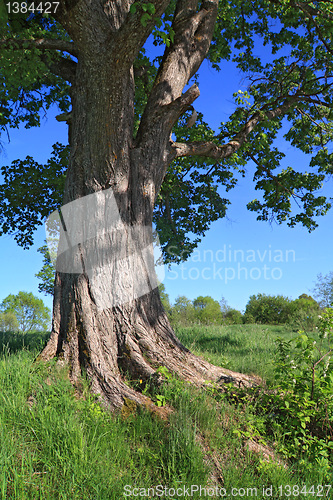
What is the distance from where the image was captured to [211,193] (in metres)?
14.0

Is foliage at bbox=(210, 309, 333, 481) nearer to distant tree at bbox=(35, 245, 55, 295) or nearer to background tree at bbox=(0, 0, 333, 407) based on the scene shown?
background tree at bbox=(0, 0, 333, 407)

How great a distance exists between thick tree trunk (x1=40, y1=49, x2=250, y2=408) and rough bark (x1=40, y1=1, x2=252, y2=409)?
0.6 inches

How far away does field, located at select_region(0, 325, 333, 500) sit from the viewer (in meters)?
2.92

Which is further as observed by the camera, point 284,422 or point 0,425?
point 284,422

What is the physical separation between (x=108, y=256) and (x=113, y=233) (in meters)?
0.37

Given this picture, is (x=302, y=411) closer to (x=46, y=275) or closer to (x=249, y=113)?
(x=249, y=113)

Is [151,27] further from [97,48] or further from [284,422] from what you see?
[284,422]

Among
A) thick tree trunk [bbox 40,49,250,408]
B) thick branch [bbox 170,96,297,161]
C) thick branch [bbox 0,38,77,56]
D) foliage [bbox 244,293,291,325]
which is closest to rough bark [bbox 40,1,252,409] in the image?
thick tree trunk [bbox 40,49,250,408]

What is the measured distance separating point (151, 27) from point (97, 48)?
36.1 inches

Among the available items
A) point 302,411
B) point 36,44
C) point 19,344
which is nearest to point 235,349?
point 302,411

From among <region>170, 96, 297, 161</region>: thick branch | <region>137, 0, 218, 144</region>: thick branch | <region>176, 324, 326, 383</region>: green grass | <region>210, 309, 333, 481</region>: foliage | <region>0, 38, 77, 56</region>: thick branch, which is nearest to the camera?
<region>210, 309, 333, 481</region>: foliage

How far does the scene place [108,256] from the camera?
5148 millimetres

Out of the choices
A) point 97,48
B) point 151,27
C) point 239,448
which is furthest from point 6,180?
point 239,448

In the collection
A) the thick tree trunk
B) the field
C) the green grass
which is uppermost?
the thick tree trunk
